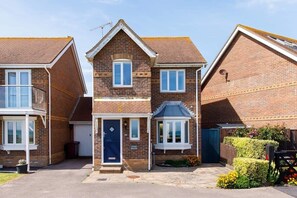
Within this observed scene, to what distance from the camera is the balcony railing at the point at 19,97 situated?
17344mm

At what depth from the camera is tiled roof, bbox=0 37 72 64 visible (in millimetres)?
18953

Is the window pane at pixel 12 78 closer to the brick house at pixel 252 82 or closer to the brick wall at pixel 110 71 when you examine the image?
the brick wall at pixel 110 71

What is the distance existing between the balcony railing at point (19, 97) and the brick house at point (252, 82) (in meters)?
11.5

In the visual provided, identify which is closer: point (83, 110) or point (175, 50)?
point (175, 50)

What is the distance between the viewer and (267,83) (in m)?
19.4

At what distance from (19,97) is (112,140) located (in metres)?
5.85

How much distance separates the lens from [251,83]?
20.9 m

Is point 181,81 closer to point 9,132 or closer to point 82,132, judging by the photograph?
point 82,132

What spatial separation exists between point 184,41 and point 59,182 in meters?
13.7

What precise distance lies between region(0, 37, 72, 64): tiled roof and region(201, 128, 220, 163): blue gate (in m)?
10.9

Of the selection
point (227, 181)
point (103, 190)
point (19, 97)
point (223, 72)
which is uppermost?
point (223, 72)

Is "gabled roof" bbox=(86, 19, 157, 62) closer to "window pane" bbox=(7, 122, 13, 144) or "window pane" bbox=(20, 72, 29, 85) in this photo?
"window pane" bbox=(20, 72, 29, 85)

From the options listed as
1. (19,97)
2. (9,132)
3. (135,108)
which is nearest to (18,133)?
(9,132)

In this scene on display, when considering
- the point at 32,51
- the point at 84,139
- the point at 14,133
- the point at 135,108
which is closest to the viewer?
the point at 135,108
